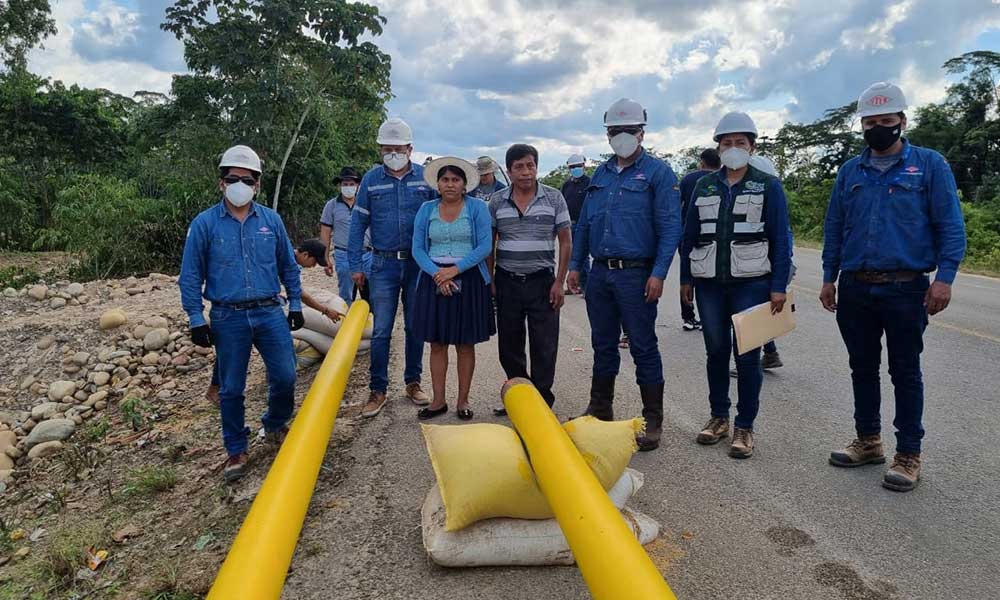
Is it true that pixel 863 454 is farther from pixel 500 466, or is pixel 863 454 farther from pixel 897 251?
pixel 500 466

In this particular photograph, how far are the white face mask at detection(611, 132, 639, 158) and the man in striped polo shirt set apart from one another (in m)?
0.52

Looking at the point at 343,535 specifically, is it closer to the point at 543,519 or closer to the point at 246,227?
the point at 543,519

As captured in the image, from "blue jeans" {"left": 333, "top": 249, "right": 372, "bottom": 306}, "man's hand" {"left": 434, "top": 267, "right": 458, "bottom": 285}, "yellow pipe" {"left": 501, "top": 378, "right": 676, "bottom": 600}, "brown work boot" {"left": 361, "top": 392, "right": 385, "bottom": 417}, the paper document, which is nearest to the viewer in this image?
"yellow pipe" {"left": 501, "top": 378, "right": 676, "bottom": 600}

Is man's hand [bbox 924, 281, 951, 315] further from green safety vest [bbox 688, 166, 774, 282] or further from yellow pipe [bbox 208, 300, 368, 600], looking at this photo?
yellow pipe [bbox 208, 300, 368, 600]

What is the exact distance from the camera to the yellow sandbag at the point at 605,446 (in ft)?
9.30

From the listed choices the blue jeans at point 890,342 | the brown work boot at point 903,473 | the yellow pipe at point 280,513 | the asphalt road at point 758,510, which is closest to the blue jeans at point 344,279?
the asphalt road at point 758,510

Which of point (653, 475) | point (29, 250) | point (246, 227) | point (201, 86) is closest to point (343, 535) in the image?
point (653, 475)

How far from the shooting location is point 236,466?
13.0 ft

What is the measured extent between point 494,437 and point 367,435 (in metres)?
1.62

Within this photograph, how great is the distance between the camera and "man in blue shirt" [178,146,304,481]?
148 inches

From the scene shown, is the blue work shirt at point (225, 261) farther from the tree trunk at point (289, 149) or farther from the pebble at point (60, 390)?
the tree trunk at point (289, 149)

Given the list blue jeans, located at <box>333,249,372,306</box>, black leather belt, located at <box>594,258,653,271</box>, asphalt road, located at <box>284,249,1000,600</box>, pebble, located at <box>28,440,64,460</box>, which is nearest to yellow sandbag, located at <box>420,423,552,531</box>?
asphalt road, located at <box>284,249,1000,600</box>

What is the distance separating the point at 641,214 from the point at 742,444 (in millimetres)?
1465

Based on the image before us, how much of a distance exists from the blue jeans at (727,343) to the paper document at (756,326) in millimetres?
90
